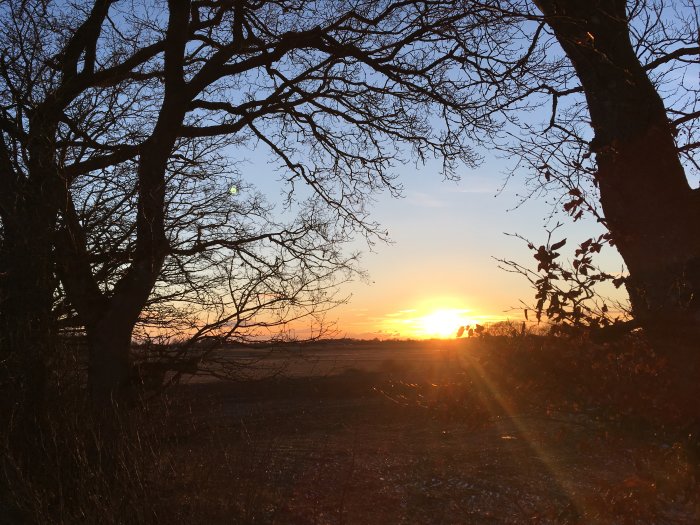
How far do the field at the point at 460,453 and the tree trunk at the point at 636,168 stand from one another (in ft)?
2.04

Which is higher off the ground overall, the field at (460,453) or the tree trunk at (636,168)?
the tree trunk at (636,168)

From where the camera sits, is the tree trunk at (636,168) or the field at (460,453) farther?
the tree trunk at (636,168)

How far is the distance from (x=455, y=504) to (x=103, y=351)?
4.47 m

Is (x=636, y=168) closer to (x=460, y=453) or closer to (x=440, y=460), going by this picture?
(x=440, y=460)

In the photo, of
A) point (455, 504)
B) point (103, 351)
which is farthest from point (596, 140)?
point (103, 351)

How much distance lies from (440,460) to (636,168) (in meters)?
Result: 6.74

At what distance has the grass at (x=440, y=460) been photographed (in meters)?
3.46

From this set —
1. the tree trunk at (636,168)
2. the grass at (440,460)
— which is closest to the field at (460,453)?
the grass at (440,460)

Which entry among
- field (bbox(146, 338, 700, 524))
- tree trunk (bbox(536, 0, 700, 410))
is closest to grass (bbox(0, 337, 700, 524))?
field (bbox(146, 338, 700, 524))

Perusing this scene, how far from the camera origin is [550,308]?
138 inches

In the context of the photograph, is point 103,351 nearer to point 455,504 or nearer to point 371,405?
point 455,504

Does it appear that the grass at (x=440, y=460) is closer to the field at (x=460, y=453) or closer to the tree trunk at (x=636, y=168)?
the field at (x=460, y=453)

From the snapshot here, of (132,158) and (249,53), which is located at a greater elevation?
(249,53)

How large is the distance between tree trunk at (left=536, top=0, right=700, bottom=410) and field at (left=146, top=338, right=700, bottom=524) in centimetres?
62
